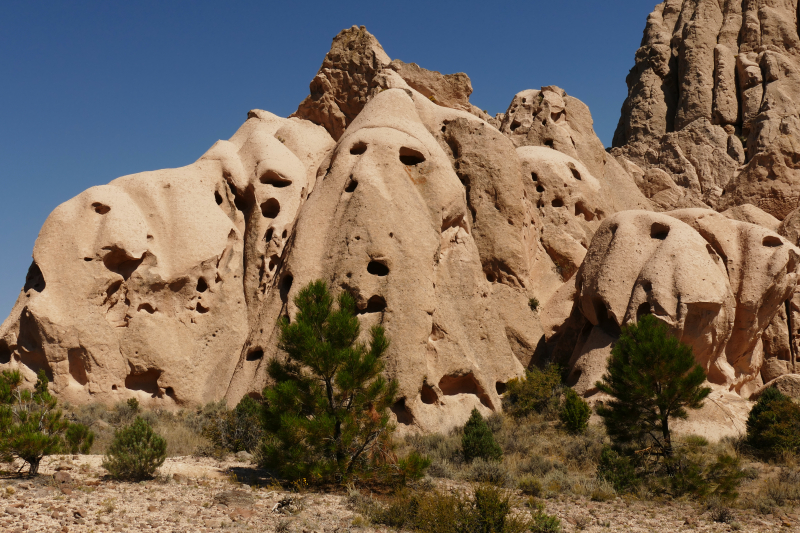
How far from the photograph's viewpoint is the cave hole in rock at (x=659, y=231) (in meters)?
20.3

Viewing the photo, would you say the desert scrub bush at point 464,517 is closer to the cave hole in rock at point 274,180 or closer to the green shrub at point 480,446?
the green shrub at point 480,446

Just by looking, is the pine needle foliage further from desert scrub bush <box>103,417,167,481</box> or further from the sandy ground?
desert scrub bush <box>103,417,167,481</box>

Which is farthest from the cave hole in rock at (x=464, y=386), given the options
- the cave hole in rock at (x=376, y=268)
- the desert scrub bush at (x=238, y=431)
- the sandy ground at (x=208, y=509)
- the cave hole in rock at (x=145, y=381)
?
the cave hole in rock at (x=145, y=381)

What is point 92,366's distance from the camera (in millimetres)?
18969

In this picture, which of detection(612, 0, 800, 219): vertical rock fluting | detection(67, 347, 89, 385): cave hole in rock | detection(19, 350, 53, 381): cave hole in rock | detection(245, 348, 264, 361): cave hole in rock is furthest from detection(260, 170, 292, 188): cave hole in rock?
detection(612, 0, 800, 219): vertical rock fluting

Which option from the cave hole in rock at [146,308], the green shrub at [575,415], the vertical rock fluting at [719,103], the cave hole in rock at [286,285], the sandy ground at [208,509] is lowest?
the sandy ground at [208,509]

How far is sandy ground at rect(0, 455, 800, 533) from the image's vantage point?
27.9 ft

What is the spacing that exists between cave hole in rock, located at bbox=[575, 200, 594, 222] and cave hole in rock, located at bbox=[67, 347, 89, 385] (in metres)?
19.5

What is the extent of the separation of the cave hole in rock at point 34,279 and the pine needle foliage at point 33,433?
7982 millimetres

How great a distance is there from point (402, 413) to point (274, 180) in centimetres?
1134

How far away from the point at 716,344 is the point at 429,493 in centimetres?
1230

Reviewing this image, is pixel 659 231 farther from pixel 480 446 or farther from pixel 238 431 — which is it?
pixel 238 431

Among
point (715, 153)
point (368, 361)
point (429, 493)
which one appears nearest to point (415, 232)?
point (368, 361)

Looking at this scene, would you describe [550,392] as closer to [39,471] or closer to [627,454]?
[627,454]
